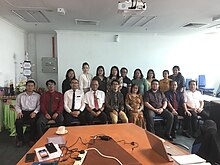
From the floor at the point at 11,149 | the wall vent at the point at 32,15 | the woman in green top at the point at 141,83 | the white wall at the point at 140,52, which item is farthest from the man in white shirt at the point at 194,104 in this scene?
the wall vent at the point at 32,15

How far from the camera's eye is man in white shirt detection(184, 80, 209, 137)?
14.4ft

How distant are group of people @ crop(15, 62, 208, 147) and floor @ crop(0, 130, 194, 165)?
155 mm

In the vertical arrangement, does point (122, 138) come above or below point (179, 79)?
below

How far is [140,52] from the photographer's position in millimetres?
7340

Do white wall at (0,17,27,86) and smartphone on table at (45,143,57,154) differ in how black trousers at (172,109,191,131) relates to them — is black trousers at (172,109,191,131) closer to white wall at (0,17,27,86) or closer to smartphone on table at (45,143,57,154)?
smartphone on table at (45,143,57,154)

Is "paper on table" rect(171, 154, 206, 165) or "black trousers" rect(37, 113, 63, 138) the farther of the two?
"black trousers" rect(37, 113, 63, 138)

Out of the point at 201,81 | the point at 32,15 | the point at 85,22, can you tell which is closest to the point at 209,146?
the point at 32,15

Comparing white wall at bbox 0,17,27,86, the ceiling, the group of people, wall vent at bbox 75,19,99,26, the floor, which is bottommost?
the floor

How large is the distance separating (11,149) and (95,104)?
69.8 inches

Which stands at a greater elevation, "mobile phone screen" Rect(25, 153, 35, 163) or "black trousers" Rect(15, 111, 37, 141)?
"mobile phone screen" Rect(25, 153, 35, 163)

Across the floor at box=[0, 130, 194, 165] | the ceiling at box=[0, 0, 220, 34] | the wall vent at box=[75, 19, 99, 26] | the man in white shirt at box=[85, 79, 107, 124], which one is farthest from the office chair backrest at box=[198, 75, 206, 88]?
the man in white shirt at box=[85, 79, 107, 124]

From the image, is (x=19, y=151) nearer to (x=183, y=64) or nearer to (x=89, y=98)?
(x=89, y=98)

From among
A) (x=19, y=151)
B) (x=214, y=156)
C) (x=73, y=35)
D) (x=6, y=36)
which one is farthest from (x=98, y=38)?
(x=214, y=156)

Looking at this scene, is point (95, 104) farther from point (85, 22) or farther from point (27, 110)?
point (85, 22)
